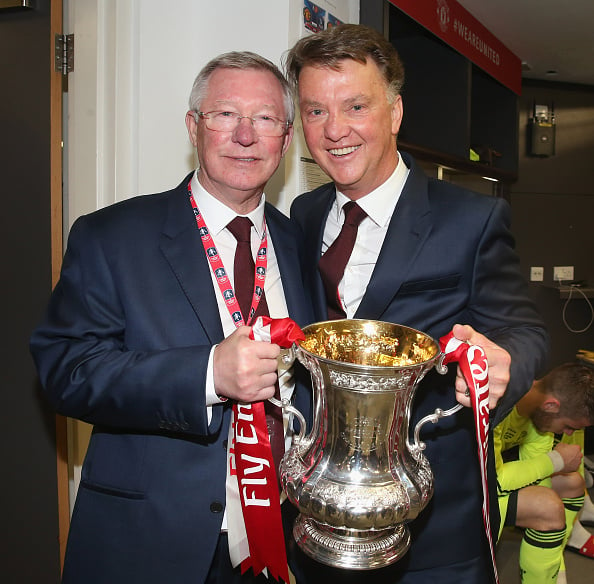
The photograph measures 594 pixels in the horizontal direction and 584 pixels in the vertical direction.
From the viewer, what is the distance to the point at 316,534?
127 centimetres

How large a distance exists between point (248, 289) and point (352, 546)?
651mm

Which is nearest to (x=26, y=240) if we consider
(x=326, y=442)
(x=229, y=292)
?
(x=229, y=292)

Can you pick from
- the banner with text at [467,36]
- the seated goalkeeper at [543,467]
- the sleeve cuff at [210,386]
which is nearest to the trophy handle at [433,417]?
the sleeve cuff at [210,386]

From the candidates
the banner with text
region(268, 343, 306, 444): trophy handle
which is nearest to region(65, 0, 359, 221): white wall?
the banner with text

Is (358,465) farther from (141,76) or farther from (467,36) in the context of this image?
(467,36)

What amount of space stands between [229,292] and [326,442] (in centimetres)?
45

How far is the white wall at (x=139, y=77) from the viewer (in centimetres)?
206

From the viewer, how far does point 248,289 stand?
5.04ft

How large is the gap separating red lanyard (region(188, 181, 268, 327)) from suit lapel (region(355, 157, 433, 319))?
0.26 meters

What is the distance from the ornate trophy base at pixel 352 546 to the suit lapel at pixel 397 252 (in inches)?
20.5

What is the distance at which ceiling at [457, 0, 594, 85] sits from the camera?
391 centimetres

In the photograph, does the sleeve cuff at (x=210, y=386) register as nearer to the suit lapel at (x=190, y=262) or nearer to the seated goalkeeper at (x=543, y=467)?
the suit lapel at (x=190, y=262)

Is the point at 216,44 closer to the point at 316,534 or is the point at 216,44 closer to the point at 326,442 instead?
the point at 326,442

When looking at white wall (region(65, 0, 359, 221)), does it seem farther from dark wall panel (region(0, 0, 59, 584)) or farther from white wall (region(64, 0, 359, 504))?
dark wall panel (region(0, 0, 59, 584))
